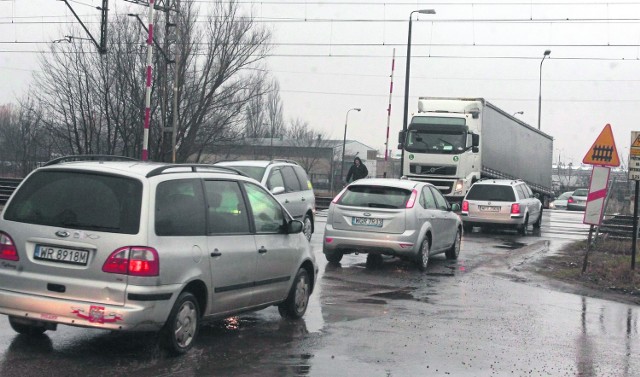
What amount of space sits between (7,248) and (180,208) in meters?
1.43

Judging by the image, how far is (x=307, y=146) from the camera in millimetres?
90250

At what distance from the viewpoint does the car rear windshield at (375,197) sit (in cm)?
1378

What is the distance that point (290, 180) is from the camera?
16.5 metres

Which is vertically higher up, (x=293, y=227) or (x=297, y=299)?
(x=293, y=227)

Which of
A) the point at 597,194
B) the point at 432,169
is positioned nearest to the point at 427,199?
the point at 597,194

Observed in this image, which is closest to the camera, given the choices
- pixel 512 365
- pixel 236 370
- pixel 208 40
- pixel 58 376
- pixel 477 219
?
pixel 58 376

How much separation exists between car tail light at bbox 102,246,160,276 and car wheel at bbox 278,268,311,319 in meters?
2.57

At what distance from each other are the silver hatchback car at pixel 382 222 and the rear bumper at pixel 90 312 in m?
7.27

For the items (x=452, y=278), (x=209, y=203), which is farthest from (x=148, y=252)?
(x=452, y=278)

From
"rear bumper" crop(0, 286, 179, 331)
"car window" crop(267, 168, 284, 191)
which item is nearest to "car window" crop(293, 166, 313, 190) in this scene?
"car window" crop(267, 168, 284, 191)

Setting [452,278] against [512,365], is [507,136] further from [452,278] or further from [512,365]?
[512,365]

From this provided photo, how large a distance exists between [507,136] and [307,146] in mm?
58686

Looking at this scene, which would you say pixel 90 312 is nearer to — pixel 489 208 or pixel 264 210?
pixel 264 210

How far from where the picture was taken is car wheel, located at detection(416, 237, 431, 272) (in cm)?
1377
